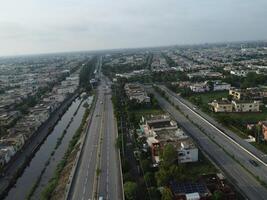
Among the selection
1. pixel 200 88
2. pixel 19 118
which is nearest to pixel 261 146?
pixel 200 88

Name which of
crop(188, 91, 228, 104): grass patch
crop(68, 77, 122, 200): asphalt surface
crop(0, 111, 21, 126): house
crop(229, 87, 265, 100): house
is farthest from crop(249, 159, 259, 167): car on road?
crop(0, 111, 21, 126): house

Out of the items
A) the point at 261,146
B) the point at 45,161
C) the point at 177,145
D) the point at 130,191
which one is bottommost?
the point at 45,161

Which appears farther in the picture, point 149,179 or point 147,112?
point 147,112

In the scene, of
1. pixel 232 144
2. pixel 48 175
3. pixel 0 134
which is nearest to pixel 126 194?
pixel 48 175

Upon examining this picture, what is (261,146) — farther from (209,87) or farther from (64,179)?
(209,87)

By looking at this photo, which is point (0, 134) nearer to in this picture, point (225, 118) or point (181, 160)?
point (181, 160)

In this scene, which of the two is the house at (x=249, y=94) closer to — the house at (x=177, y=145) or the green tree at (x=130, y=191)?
the house at (x=177, y=145)

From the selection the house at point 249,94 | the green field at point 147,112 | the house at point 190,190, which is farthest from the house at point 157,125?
the house at point 249,94

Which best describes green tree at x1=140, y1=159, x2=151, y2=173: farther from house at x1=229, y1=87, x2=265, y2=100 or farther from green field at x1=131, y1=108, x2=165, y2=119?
house at x1=229, y1=87, x2=265, y2=100
